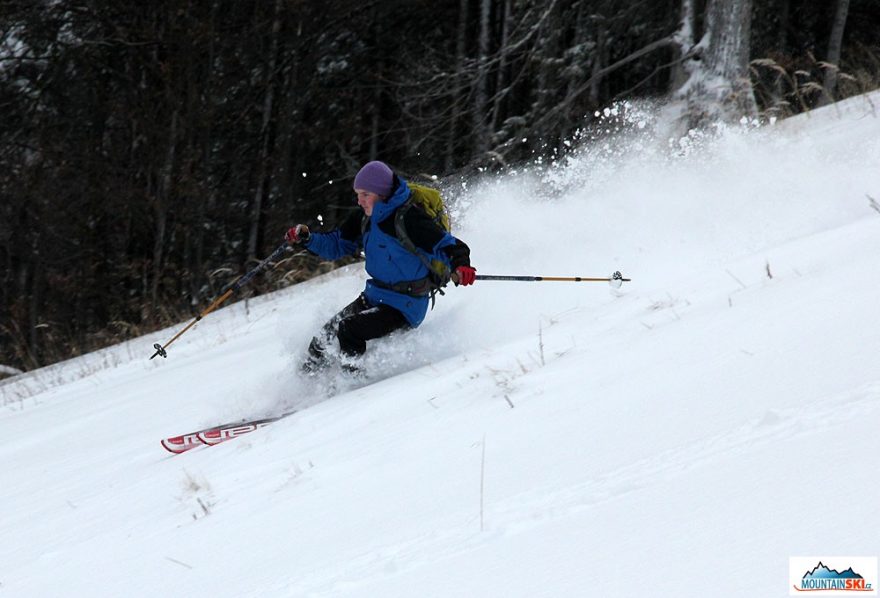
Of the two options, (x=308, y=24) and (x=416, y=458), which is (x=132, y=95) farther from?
(x=416, y=458)

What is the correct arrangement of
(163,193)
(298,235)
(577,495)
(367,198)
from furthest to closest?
(163,193) < (298,235) < (367,198) < (577,495)

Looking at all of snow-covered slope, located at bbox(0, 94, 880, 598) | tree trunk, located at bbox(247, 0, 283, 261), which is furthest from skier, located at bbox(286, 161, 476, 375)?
tree trunk, located at bbox(247, 0, 283, 261)

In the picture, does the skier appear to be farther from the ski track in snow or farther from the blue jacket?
the ski track in snow

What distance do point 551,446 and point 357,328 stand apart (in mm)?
2952

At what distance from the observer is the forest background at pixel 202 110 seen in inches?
673

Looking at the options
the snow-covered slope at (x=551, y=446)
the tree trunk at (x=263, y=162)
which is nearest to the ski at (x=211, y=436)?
the snow-covered slope at (x=551, y=446)

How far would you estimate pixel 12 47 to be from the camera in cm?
1750

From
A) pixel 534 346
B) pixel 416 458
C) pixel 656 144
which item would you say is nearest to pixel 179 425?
pixel 534 346

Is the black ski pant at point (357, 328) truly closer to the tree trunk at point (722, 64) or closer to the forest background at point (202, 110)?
the tree trunk at point (722, 64)

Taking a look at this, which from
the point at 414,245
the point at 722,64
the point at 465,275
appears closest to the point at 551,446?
the point at 465,275

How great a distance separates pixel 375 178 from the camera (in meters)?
5.61

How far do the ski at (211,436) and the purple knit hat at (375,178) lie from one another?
5.20 feet

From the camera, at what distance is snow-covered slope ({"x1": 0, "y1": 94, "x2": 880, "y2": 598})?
2170 mm

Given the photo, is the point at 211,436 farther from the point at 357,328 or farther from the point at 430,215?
the point at 430,215
